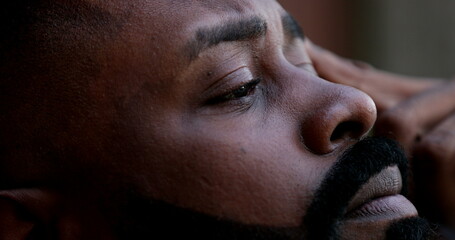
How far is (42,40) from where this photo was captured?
208cm

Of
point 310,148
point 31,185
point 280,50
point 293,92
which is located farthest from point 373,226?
point 31,185

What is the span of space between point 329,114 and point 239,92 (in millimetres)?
257

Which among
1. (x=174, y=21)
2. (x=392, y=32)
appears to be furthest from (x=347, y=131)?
(x=392, y=32)

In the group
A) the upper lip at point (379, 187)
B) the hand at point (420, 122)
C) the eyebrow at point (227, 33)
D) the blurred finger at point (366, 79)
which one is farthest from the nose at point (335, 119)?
the blurred finger at point (366, 79)

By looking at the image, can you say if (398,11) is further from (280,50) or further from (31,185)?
(31,185)

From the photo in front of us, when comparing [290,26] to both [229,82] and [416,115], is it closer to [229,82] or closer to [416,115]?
[229,82]

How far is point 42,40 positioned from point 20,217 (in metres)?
0.50

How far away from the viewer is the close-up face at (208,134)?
196 centimetres

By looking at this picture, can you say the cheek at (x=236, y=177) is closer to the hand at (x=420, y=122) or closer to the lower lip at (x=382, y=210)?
the lower lip at (x=382, y=210)

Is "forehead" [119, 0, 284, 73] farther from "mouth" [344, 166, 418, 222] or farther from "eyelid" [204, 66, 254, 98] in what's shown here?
"mouth" [344, 166, 418, 222]

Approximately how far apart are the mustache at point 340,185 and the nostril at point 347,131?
0.03 metres

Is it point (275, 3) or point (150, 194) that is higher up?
point (275, 3)

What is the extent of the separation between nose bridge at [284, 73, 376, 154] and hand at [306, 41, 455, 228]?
2.27ft

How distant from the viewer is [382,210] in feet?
6.68
